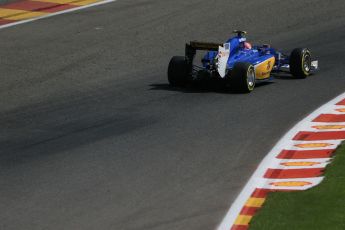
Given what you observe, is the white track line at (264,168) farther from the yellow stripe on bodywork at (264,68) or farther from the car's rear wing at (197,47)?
the car's rear wing at (197,47)

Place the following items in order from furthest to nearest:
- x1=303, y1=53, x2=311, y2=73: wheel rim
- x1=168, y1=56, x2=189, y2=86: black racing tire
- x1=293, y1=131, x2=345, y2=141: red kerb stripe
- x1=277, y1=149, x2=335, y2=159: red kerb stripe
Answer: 1. x1=303, y1=53, x2=311, y2=73: wheel rim
2. x1=168, y1=56, x2=189, y2=86: black racing tire
3. x1=293, y1=131, x2=345, y2=141: red kerb stripe
4. x1=277, y1=149, x2=335, y2=159: red kerb stripe

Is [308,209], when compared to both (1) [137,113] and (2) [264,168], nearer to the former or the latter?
(2) [264,168]

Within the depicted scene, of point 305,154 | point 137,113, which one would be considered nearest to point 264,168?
point 305,154

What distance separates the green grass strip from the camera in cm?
1103

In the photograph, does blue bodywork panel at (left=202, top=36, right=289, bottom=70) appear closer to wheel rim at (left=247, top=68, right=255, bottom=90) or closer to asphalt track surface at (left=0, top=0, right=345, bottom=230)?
wheel rim at (left=247, top=68, right=255, bottom=90)

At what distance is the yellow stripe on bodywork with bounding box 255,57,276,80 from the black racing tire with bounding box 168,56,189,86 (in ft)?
4.50

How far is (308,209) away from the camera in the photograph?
11.6 m

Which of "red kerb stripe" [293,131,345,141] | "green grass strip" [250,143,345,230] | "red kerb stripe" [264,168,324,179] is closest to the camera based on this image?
"green grass strip" [250,143,345,230]

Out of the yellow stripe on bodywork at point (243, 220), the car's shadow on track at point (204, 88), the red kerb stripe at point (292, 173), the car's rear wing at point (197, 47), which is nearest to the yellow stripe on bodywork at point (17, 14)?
the car's shadow on track at point (204, 88)

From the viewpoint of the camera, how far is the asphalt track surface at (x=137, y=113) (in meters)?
12.5

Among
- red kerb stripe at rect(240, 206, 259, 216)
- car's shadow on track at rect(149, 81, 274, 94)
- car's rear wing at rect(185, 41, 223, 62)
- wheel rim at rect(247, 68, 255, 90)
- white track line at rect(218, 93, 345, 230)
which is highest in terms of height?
car's rear wing at rect(185, 41, 223, 62)

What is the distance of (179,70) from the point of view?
19.2 meters

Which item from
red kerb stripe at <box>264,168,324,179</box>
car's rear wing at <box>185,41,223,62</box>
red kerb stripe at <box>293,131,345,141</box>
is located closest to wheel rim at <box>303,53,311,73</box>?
car's rear wing at <box>185,41,223,62</box>

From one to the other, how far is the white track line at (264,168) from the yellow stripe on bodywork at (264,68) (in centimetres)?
162
